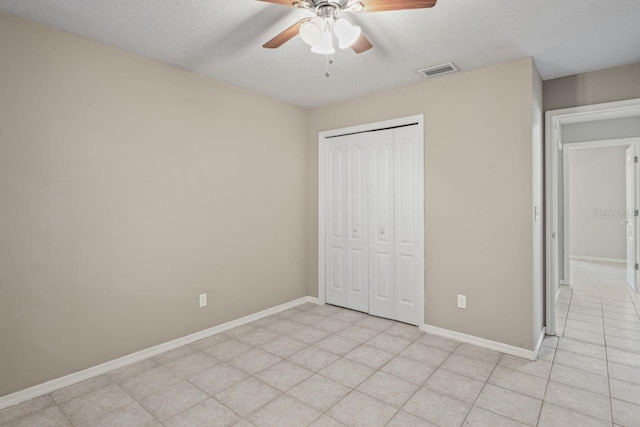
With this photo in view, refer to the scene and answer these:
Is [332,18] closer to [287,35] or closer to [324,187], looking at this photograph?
[287,35]

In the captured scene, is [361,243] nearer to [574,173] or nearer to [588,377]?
[588,377]

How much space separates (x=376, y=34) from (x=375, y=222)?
2.00 meters

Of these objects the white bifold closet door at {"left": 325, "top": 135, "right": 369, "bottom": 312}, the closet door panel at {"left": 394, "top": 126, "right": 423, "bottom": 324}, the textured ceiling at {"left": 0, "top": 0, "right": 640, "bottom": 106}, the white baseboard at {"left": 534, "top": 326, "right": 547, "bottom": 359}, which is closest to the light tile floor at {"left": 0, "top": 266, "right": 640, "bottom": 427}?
the white baseboard at {"left": 534, "top": 326, "right": 547, "bottom": 359}

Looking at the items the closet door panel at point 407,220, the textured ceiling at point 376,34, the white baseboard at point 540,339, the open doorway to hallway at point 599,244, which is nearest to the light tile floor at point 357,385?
the white baseboard at point 540,339

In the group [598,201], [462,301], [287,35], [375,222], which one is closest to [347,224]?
[375,222]

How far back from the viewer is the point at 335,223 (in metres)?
4.20

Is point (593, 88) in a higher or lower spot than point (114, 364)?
higher

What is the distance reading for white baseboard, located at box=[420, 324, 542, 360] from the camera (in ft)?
9.13

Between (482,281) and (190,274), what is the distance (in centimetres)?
269

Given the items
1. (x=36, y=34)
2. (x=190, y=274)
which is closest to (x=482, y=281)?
(x=190, y=274)

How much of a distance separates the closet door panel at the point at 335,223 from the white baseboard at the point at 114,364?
34.4 inches

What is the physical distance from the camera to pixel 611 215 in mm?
6824

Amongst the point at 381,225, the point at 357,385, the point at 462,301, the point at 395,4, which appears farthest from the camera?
the point at 381,225

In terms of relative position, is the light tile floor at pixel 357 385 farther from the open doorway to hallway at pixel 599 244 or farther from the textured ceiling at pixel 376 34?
the textured ceiling at pixel 376 34
